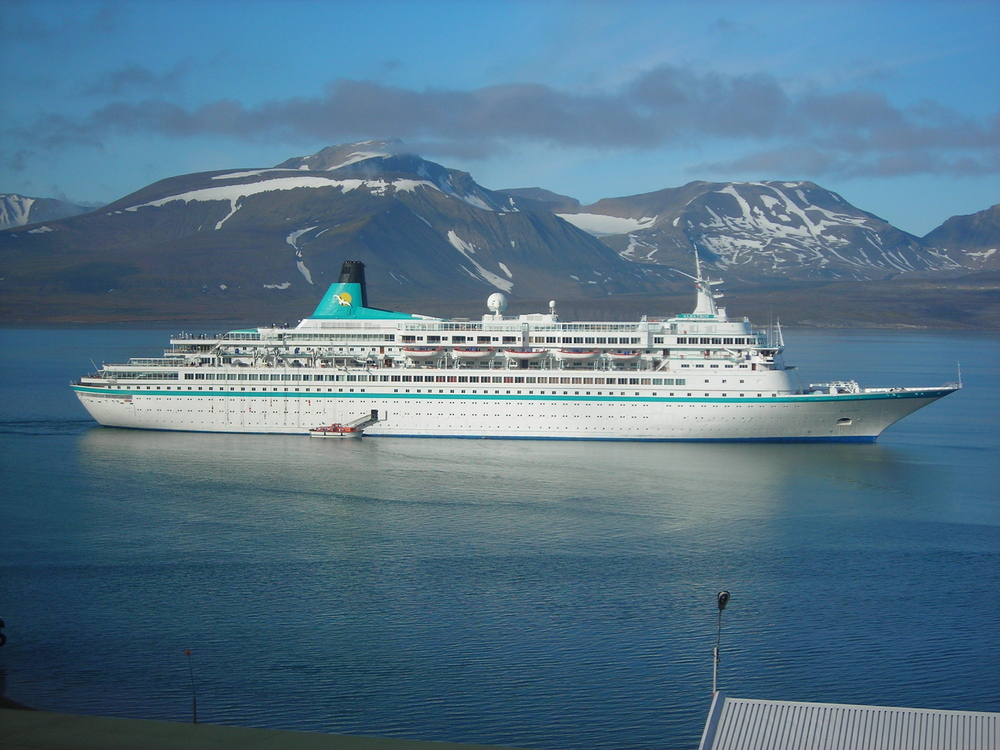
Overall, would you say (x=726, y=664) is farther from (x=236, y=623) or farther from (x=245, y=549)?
(x=245, y=549)

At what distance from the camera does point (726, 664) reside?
14156 mm

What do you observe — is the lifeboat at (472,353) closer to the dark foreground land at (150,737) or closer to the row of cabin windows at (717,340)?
the row of cabin windows at (717,340)

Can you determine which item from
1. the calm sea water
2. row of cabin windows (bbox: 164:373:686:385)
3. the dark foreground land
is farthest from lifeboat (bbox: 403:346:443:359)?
the dark foreground land

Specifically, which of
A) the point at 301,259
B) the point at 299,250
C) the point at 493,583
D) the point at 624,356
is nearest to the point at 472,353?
the point at 624,356

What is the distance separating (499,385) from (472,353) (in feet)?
5.64

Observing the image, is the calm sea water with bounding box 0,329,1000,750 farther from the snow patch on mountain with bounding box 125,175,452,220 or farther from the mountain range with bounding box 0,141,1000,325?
the snow patch on mountain with bounding box 125,175,452,220

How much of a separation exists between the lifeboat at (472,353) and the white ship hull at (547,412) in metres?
1.54

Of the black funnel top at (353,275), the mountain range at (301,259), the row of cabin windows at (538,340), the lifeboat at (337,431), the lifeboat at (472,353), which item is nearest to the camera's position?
the lifeboat at (337,431)

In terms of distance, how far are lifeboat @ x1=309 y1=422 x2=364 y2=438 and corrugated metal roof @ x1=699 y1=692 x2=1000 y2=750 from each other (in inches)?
857

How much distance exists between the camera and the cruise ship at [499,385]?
29938mm

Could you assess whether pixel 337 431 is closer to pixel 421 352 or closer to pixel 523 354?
pixel 421 352

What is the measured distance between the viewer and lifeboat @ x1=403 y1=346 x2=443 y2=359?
31734 mm

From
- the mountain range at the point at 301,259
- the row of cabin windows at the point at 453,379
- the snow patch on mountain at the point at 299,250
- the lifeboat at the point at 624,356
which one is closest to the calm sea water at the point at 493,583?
the row of cabin windows at the point at 453,379

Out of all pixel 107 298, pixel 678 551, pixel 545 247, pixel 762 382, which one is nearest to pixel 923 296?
pixel 545 247
